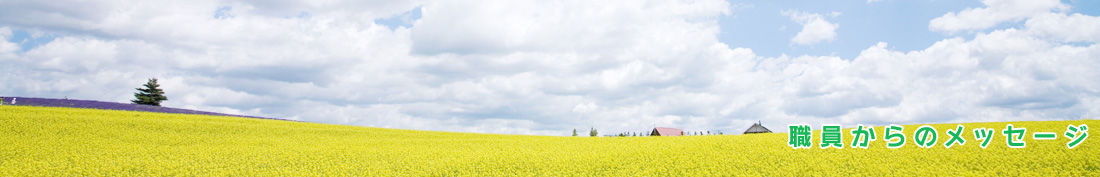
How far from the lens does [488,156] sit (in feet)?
79.9

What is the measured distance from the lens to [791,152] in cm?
2181

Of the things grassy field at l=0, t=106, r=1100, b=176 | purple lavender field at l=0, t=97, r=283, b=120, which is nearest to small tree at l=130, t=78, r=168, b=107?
purple lavender field at l=0, t=97, r=283, b=120

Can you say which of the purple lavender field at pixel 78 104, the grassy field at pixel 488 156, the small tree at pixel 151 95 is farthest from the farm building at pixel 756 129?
the small tree at pixel 151 95

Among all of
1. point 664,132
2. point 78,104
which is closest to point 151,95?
point 78,104

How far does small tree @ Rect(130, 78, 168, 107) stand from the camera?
7069 cm

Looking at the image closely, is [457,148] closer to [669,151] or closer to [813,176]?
[669,151]

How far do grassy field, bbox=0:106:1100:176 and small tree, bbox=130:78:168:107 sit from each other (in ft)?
141

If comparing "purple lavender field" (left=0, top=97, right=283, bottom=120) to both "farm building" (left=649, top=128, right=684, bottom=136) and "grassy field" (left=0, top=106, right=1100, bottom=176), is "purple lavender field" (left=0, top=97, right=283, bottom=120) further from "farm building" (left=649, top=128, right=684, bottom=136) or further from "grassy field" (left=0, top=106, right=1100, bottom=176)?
"farm building" (left=649, top=128, right=684, bottom=136)

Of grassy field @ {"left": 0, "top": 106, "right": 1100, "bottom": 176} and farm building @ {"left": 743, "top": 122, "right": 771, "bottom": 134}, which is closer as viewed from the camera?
grassy field @ {"left": 0, "top": 106, "right": 1100, "bottom": 176}

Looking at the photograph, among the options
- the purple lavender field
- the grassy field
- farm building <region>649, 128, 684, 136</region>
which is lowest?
the grassy field

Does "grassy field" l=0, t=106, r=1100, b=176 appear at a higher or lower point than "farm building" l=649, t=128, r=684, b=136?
lower

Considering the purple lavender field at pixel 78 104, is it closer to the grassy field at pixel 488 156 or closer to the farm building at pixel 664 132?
the grassy field at pixel 488 156

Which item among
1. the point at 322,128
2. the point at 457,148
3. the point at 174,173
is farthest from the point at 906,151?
the point at 322,128

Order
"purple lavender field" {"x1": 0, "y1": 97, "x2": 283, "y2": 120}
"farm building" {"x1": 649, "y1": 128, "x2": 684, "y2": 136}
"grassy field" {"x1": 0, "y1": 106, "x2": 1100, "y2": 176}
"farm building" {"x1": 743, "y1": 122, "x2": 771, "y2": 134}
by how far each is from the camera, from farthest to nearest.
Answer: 1. "farm building" {"x1": 649, "y1": 128, "x2": 684, "y2": 136}
2. "farm building" {"x1": 743, "y1": 122, "x2": 771, "y2": 134}
3. "purple lavender field" {"x1": 0, "y1": 97, "x2": 283, "y2": 120}
4. "grassy field" {"x1": 0, "y1": 106, "x2": 1100, "y2": 176}
